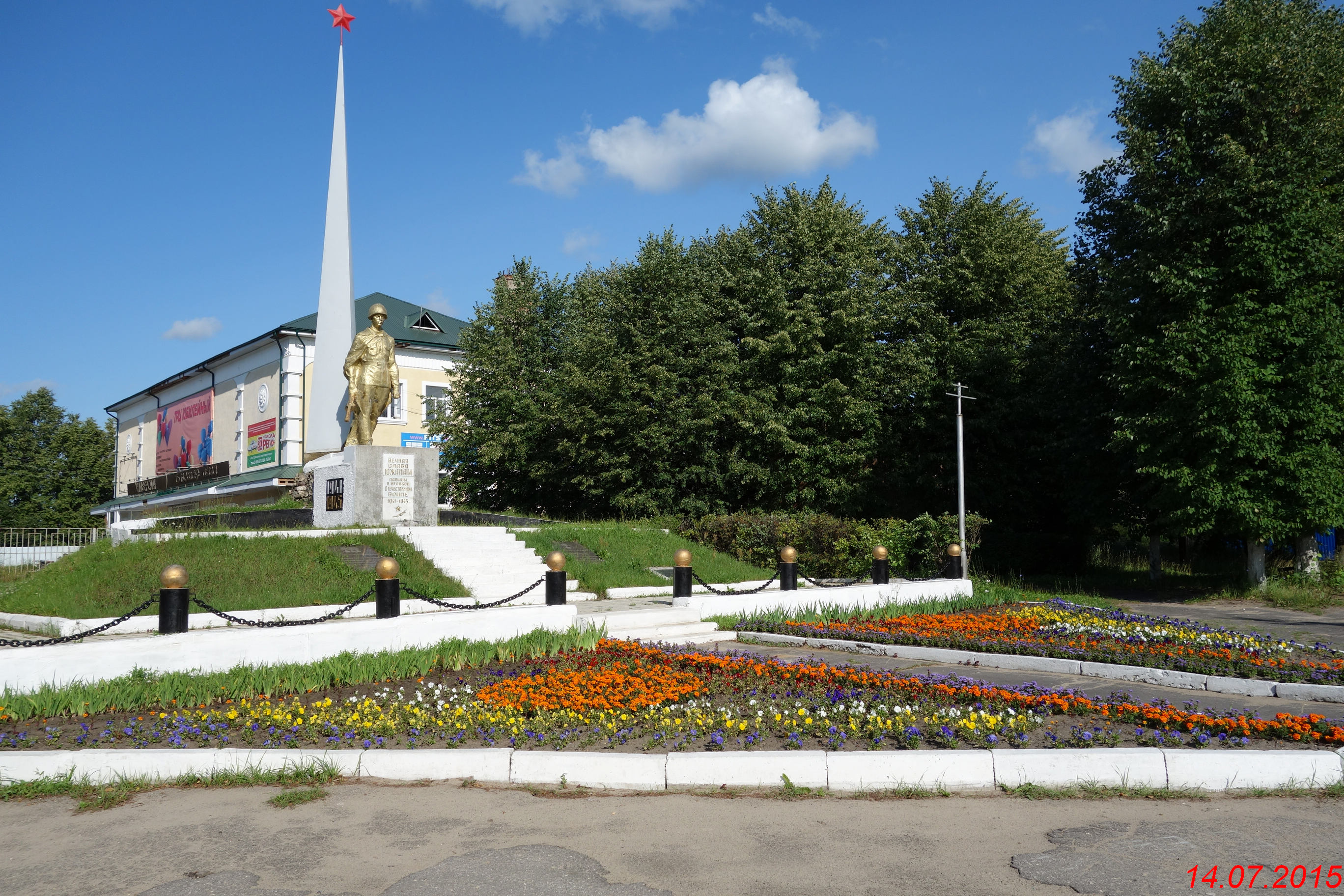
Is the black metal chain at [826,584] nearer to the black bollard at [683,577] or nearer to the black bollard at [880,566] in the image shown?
the black bollard at [880,566]

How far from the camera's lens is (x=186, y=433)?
4650 centimetres

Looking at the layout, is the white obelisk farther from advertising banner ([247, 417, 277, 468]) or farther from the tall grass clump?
advertising banner ([247, 417, 277, 468])

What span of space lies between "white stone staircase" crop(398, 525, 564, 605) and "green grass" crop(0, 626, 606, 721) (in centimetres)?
432

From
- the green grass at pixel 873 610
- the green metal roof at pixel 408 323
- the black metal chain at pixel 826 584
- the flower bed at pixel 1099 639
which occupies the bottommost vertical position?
the flower bed at pixel 1099 639

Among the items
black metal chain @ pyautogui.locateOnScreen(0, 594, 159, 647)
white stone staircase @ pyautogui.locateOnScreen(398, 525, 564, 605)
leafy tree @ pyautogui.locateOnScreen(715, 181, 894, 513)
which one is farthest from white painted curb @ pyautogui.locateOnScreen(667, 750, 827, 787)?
leafy tree @ pyautogui.locateOnScreen(715, 181, 894, 513)

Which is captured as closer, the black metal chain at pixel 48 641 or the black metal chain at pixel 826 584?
the black metal chain at pixel 48 641

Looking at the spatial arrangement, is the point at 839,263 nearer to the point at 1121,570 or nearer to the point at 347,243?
the point at 1121,570

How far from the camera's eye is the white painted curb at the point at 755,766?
5328mm

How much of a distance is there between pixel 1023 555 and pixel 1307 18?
15.7 m

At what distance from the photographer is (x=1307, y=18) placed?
65.1 ft

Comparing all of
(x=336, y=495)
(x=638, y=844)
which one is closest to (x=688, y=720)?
(x=638, y=844)

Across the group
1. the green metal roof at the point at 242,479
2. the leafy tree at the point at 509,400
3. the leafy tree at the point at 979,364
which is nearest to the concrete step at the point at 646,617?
the leafy tree at the point at 979,364

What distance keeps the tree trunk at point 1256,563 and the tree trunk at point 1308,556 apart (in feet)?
3.64

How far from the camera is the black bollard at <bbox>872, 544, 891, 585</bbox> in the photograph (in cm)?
1503
